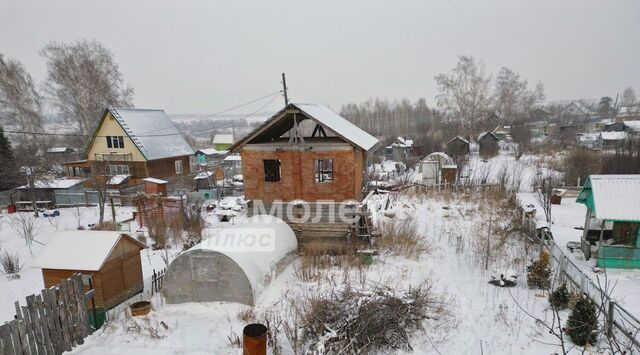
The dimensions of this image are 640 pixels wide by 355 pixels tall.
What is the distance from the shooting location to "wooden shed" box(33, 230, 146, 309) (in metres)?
8.95

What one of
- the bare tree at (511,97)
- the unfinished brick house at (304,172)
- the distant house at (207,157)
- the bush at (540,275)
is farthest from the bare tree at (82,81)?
the bare tree at (511,97)

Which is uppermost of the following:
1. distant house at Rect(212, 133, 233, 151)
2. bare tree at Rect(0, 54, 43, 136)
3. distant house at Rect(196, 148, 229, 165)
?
bare tree at Rect(0, 54, 43, 136)

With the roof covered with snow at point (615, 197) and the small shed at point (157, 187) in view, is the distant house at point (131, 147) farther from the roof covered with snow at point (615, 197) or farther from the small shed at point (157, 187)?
the roof covered with snow at point (615, 197)

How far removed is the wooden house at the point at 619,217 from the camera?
37.7 feet

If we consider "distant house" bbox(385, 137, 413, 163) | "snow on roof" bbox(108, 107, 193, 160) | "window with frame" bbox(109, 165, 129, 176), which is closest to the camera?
"snow on roof" bbox(108, 107, 193, 160)

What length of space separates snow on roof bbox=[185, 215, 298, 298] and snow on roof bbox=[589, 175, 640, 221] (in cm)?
1030

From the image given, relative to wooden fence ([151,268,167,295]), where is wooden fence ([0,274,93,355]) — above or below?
A: above

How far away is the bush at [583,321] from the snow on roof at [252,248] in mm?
7254

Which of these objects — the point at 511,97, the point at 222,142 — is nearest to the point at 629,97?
the point at 511,97

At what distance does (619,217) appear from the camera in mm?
11359

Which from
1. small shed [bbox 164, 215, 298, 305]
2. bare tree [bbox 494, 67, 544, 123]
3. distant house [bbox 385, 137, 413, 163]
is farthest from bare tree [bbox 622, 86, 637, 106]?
small shed [bbox 164, 215, 298, 305]

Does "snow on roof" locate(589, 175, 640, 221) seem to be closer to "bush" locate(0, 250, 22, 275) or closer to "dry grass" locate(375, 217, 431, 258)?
"dry grass" locate(375, 217, 431, 258)

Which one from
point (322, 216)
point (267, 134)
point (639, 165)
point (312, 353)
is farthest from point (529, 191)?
point (312, 353)

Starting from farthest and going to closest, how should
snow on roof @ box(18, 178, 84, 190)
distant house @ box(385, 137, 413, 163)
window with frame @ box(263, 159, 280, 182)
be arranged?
distant house @ box(385, 137, 413, 163), snow on roof @ box(18, 178, 84, 190), window with frame @ box(263, 159, 280, 182)
